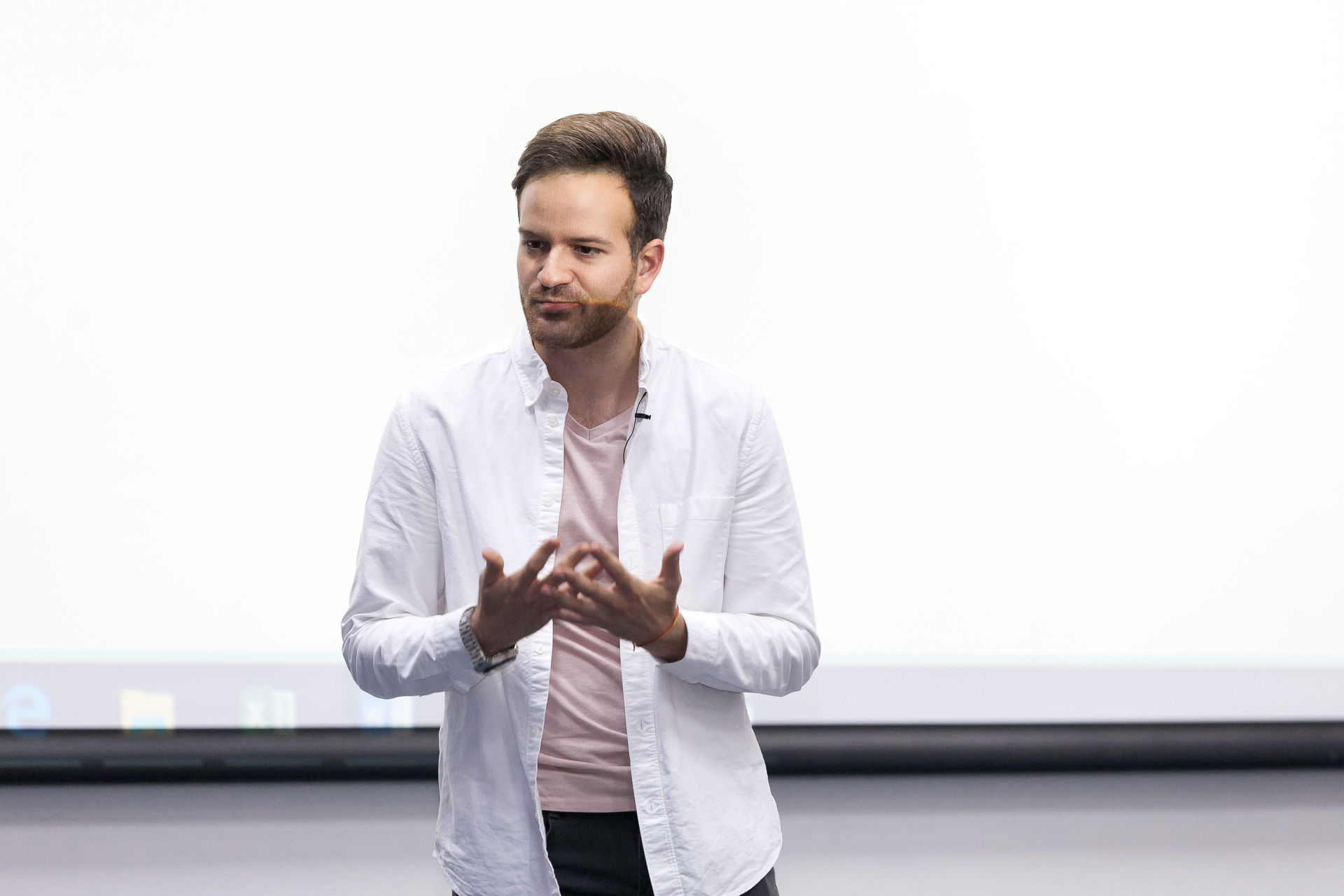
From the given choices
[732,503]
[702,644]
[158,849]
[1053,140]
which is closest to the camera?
[702,644]

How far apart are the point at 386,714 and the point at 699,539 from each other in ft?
4.11

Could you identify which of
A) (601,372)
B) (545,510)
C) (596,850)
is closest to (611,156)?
(601,372)

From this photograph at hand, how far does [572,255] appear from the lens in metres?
1.03

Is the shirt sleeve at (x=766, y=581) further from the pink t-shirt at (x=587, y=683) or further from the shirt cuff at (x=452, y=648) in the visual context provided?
the shirt cuff at (x=452, y=648)

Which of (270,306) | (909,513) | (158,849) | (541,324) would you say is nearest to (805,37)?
(909,513)

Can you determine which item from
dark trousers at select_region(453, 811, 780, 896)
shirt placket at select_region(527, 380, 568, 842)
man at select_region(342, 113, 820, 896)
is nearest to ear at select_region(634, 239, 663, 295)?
man at select_region(342, 113, 820, 896)

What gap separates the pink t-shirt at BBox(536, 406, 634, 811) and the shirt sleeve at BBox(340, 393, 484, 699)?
0.34 ft

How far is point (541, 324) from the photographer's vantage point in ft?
3.40

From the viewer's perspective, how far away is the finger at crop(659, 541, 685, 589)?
919 millimetres

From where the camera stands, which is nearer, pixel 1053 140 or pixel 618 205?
pixel 618 205

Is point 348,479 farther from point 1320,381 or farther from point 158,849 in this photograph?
point 1320,381

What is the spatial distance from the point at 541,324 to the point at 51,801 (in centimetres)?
174

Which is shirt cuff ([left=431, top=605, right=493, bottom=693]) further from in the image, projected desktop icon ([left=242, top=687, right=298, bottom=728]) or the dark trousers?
projected desktop icon ([left=242, top=687, right=298, bottom=728])

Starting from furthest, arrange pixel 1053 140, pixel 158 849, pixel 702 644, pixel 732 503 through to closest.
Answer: pixel 1053 140 → pixel 158 849 → pixel 732 503 → pixel 702 644
